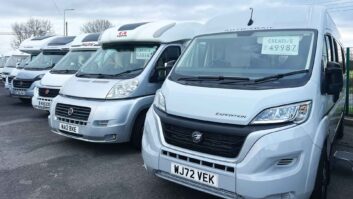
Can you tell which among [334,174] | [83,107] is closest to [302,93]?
[334,174]

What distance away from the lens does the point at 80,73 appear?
700 cm

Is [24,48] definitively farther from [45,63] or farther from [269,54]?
[269,54]

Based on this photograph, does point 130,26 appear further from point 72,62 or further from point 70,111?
point 72,62

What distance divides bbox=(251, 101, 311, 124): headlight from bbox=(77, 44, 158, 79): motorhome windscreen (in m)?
3.21

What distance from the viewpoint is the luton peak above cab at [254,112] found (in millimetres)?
3486

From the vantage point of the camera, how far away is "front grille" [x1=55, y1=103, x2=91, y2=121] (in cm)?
596

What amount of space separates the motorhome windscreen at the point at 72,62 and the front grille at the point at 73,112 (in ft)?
10.1

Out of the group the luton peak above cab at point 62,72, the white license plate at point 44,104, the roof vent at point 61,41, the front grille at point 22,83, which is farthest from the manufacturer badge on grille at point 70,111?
the roof vent at point 61,41

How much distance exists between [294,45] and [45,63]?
9386mm

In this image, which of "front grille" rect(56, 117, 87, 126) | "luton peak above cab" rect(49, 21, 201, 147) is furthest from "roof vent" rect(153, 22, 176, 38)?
"front grille" rect(56, 117, 87, 126)

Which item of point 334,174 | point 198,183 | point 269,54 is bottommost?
point 334,174

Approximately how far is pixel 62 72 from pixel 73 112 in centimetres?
344

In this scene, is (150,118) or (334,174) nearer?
(150,118)

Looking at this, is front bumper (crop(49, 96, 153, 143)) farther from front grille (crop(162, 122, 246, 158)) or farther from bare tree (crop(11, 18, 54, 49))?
bare tree (crop(11, 18, 54, 49))
